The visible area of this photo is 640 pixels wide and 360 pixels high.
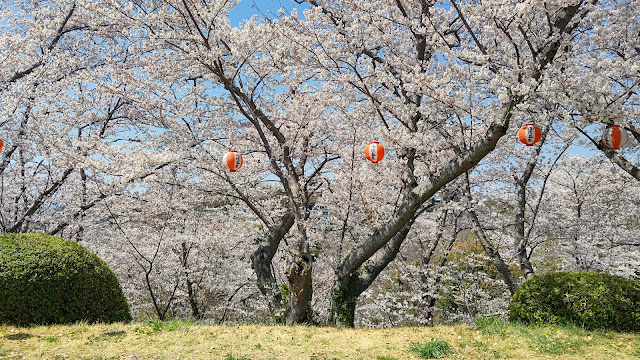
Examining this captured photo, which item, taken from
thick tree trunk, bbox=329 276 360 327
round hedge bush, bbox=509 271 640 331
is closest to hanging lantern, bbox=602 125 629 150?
round hedge bush, bbox=509 271 640 331

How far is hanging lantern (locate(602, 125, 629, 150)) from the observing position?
5.31 m

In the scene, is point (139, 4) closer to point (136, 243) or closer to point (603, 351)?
point (136, 243)

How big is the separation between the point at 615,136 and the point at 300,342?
4906 mm

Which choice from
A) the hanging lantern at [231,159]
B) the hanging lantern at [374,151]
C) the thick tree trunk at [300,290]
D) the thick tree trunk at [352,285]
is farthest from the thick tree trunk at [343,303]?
the hanging lantern at [231,159]

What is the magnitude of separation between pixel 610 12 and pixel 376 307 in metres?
8.30

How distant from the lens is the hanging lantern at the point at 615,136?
531 cm

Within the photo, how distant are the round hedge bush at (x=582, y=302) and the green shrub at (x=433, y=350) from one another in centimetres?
209

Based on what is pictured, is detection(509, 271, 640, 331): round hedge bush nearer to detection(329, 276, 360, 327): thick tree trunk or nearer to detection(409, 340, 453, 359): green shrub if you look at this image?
detection(409, 340, 453, 359): green shrub

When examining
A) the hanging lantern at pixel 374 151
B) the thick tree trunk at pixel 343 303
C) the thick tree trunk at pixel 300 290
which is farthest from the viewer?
the thick tree trunk at pixel 343 303

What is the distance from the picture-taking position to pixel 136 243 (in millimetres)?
9969

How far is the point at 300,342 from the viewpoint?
203 inches

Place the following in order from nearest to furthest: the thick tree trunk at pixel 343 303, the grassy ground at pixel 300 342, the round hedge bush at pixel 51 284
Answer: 1. the grassy ground at pixel 300 342
2. the round hedge bush at pixel 51 284
3. the thick tree trunk at pixel 343 303

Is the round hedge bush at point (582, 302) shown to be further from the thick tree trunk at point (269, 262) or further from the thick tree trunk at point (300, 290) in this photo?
the thick tree trunk at point (269, 262)

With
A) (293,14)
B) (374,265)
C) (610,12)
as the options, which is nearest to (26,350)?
(374,265)
